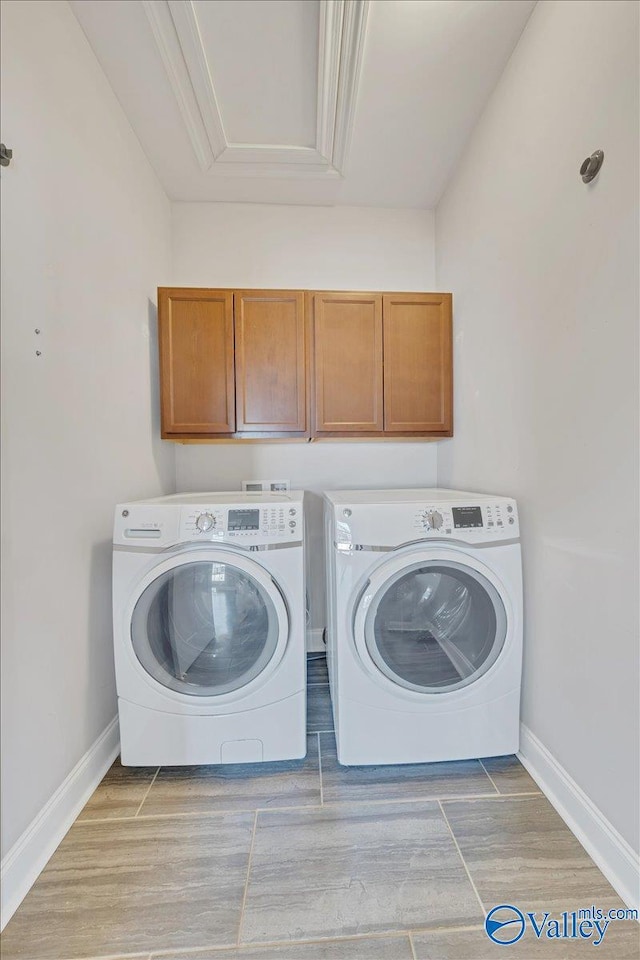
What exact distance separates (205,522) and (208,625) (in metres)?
0.38

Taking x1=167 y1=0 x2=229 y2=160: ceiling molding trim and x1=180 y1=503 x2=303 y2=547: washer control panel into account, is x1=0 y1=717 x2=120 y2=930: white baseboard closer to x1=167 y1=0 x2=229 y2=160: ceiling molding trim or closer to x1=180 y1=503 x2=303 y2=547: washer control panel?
x1=180 y1=503 x2=303 y2=547: washer control panel

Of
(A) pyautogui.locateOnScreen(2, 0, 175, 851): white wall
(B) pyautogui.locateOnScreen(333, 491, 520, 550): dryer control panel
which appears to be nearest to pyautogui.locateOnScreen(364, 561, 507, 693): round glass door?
(B) pyautogui.locateOnScreen(333, 491, 520, 550): dryer control panel

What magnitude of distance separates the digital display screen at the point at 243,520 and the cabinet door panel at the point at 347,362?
0.72 meters

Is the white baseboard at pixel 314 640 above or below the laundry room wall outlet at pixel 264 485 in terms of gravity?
below

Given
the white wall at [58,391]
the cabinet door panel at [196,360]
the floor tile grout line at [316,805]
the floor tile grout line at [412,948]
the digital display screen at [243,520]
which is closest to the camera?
the floor tile grout line at [412,948]

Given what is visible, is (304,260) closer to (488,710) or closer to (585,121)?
(585,121)

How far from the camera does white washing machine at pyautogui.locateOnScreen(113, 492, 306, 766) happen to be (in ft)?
4.00

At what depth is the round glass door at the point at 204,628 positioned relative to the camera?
124 cm

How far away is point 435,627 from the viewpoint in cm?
131

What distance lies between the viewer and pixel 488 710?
1.27m

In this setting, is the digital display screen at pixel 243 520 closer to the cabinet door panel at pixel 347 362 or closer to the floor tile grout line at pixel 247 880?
the cabinet door panel at pixel 347 362

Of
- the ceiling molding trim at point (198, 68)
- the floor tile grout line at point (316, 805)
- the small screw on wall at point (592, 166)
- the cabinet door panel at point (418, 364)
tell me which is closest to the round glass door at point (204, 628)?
the floor tile grout line at point (316, 805)
